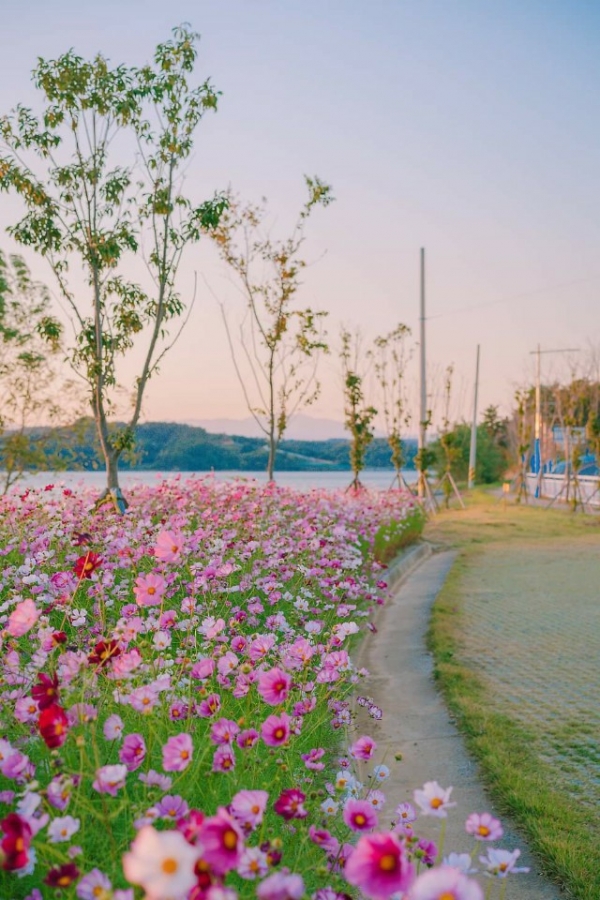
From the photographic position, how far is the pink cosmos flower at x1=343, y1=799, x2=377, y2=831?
1.79 meters

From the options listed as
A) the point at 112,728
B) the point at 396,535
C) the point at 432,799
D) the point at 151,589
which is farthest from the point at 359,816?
the point at 396,535

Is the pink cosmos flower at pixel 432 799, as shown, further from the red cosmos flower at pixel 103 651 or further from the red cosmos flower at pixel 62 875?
the red cosmos flower at pixel 103 651

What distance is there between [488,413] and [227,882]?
51.5m

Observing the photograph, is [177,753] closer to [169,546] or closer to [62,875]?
[62,875]

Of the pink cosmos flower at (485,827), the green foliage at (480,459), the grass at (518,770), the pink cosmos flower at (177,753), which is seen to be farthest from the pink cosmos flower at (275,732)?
the green foliage at (480,459)

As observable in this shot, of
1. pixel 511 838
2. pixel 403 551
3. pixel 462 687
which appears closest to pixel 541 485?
pixel 403 551

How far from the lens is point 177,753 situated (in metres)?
1.91

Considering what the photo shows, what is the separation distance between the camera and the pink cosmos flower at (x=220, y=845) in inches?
52.6

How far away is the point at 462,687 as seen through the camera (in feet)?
18.3

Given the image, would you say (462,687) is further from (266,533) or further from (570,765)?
(266,533)

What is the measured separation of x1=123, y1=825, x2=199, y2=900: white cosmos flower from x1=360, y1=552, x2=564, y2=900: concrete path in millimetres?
2348

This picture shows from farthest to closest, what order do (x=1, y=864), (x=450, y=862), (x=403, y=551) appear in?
(x=403, y=551) < (x=450, y=862) < (x=1, y=864)

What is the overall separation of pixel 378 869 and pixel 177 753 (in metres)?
0.73

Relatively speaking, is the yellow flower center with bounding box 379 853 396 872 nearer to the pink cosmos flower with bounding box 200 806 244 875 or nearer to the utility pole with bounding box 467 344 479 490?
the pink cosmos flower with bounding box 200 806 244 875
